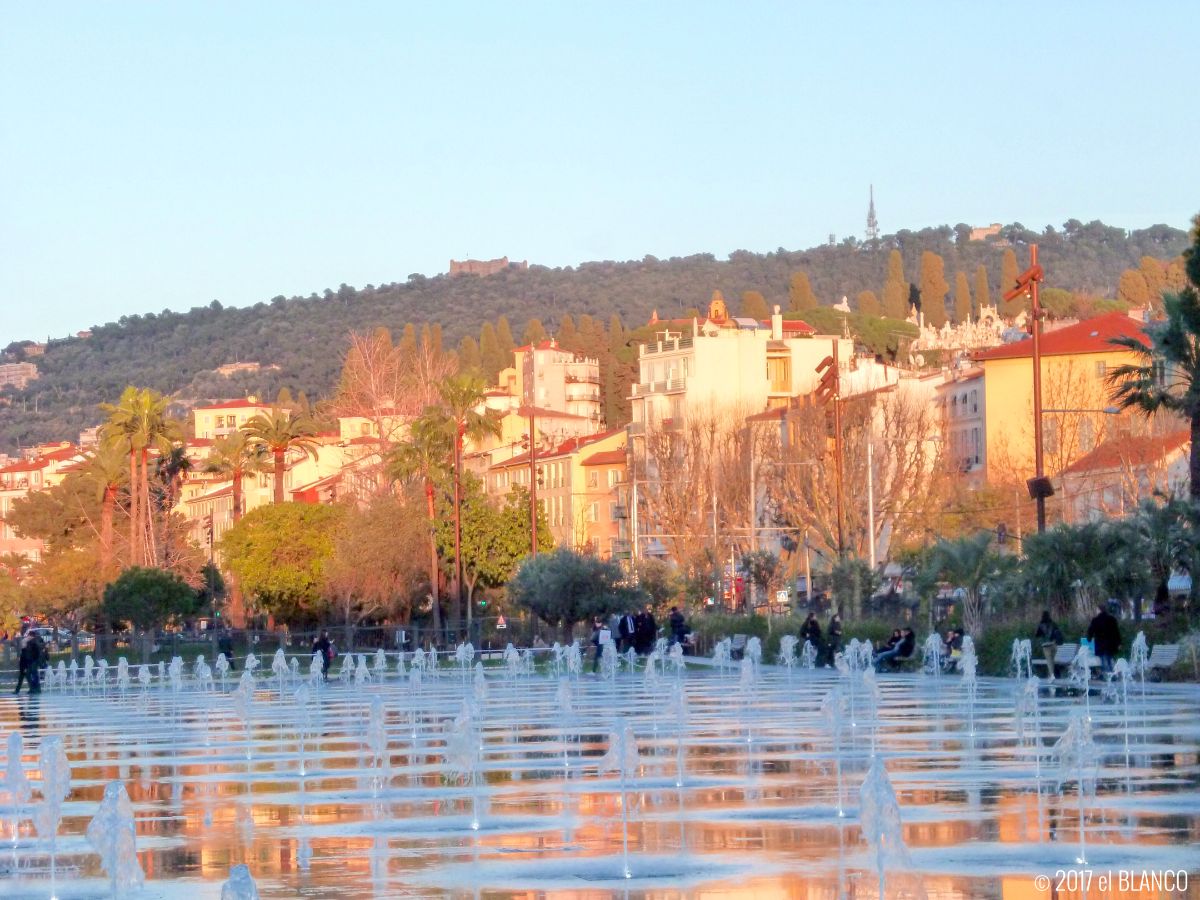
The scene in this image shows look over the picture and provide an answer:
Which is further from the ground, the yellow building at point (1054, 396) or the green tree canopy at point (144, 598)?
the yellow building at point (1054, 396)

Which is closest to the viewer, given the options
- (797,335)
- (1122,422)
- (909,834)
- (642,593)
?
(909,834)

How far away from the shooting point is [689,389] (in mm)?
127250

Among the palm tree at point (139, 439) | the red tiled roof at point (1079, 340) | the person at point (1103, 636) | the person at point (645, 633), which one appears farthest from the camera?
the red tiled roof at point (1079, 340)

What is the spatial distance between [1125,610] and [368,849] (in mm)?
29304

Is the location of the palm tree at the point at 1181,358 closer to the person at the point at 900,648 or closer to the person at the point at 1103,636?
the person at the point at 900,648

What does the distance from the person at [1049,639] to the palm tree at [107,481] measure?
71.7m

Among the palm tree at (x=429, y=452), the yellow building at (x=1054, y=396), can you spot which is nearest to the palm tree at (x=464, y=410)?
the palm tree at (x=429, y=452)

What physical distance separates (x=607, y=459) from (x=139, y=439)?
126ft

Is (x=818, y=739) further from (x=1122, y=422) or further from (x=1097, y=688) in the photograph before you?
(x=1122, y=422)

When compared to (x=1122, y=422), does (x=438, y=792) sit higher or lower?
lower

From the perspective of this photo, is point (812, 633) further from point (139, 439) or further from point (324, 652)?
point (139, 439)

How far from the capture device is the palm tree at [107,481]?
4018 inches

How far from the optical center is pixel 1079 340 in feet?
346

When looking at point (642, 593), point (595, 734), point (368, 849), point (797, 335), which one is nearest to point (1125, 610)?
point (595, 734)
